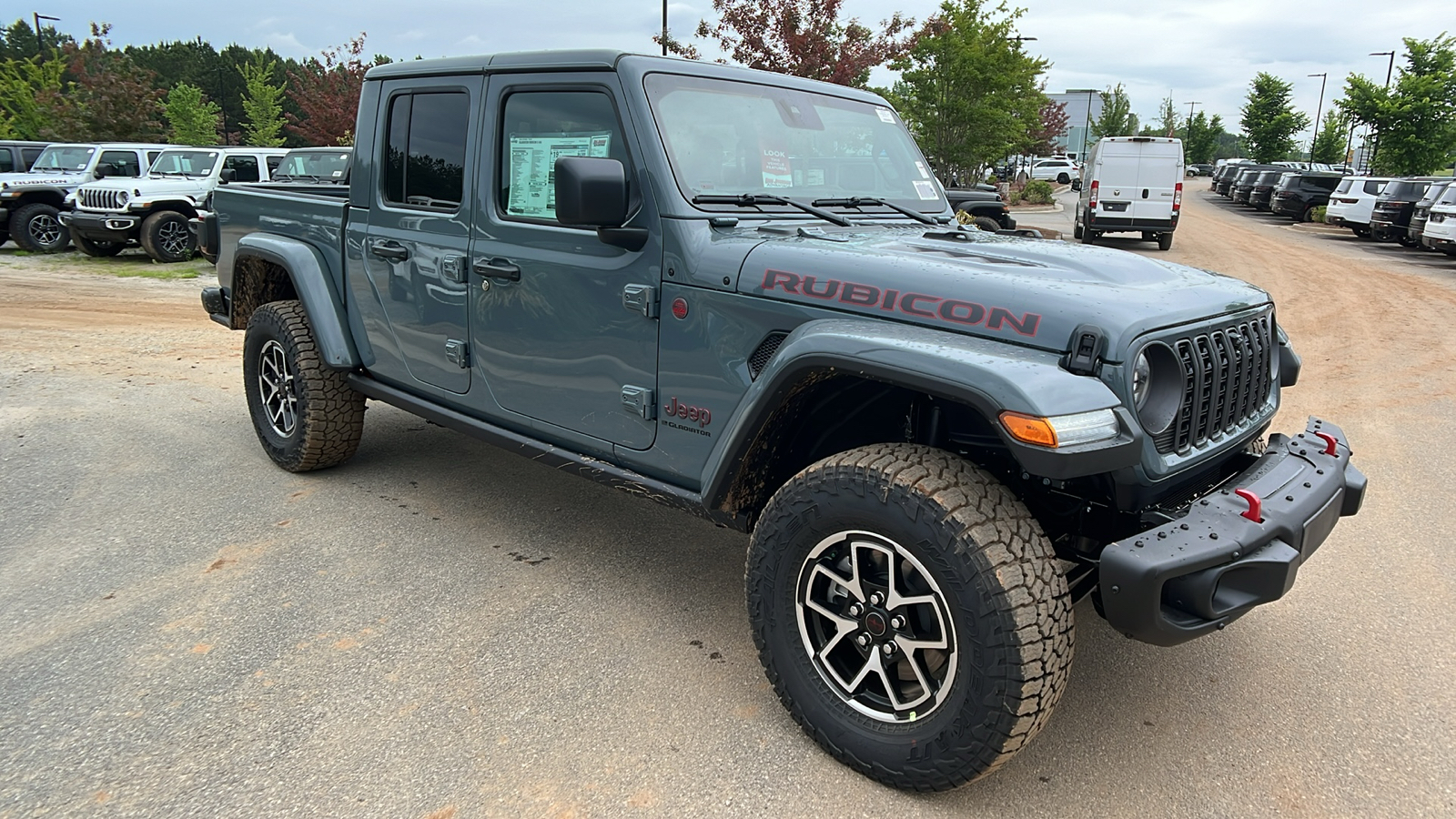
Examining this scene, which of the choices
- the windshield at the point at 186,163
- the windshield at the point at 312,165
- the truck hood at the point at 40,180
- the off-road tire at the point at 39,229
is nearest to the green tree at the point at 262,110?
the truck hood at the point at 40,180

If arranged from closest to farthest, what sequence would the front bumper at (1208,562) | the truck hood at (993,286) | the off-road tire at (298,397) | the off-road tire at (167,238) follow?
the front bumper at (1208,562)
the truck hood at (993,286)
the off-road tire at (298,397)
the off-road tire at (167,238)

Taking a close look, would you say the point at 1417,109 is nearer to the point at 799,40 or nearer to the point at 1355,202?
the point at 1355,202

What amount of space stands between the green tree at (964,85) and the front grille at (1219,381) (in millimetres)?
19194

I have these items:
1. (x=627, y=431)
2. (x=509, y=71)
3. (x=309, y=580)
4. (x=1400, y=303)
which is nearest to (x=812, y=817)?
(x=627, y=431)

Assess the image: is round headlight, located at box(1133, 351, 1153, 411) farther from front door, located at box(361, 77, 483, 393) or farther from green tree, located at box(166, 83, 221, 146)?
green tree, located at box(166, 83, 221, 146)

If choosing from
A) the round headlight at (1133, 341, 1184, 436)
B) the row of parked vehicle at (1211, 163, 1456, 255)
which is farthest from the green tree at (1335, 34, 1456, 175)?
the round headlight at (1133, 341, 1184, 436)

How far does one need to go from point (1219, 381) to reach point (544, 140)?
95.4 inches

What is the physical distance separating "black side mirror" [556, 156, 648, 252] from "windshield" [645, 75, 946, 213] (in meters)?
0.26

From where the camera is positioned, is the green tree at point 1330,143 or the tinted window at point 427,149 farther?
the green tree at point 1330,143

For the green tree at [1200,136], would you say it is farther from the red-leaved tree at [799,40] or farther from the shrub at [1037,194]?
the red-leaved tree at [799,40]

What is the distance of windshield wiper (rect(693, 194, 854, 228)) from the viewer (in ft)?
10.5

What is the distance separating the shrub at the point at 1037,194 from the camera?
34656 millimetres

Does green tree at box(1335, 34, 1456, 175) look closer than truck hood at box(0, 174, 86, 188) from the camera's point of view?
No

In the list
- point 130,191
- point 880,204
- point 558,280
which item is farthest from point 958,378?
point 130,191
